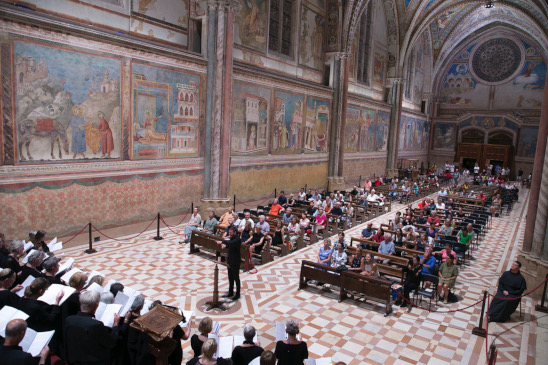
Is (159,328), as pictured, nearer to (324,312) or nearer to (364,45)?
(324,312)

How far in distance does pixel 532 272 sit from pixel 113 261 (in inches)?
428

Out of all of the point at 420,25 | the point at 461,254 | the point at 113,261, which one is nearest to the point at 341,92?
the point at 420,25

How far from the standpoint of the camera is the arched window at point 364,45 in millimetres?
25605

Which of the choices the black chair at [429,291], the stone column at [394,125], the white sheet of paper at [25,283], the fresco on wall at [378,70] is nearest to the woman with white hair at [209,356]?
the white sheet of paper at [25,283]

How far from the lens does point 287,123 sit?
19438mm

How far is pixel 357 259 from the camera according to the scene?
30.2 ft

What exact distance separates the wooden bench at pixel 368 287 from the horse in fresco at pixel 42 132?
8.45m

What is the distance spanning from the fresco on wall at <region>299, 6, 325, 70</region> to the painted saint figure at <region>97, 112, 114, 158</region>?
39.3 ft

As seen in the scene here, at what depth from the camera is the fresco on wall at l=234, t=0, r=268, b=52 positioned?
1609 centimetres

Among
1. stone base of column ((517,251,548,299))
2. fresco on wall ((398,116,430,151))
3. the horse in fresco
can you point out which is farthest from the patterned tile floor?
fresco on wall ((398,116,430,151))

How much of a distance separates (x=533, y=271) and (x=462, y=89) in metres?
34.8

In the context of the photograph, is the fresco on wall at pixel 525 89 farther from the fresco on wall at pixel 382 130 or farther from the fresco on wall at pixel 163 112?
the fresco on wall at pixel 163 112

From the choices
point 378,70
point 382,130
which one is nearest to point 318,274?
point 382,130

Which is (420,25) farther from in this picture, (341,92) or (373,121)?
(341,92)
